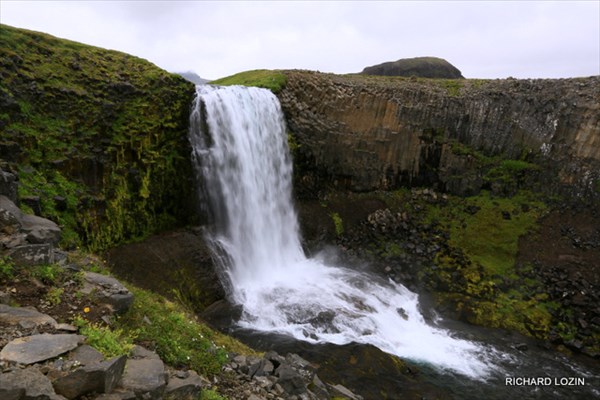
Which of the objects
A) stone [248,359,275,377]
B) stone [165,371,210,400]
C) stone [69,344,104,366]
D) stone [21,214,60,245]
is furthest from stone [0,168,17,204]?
stone [248,359,275,377]

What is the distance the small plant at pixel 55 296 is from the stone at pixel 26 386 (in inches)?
106

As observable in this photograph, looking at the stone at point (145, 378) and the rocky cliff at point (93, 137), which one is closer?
the stone at point (145, 378)

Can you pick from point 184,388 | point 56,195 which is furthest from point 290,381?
point 56,195

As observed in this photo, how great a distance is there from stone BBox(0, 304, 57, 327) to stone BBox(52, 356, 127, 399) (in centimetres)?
174

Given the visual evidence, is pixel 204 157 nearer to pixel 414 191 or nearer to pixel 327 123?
pixel 327 123

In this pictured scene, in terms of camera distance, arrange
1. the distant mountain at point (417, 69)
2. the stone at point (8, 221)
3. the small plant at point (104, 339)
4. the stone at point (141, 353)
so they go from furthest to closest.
→ the distant mountain at point (417, 69), the stone at point (8, 221), the stone at point (141, 353), the small plant at point (104, 339)

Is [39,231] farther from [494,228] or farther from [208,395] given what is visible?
[494,228]

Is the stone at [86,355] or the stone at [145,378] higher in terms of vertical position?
the stone at [86,355]

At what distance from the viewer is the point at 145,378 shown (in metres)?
6.07

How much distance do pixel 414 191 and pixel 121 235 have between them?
2321cm

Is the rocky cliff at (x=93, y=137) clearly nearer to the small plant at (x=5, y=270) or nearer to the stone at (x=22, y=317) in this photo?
the small plant at (x=5, y=270)

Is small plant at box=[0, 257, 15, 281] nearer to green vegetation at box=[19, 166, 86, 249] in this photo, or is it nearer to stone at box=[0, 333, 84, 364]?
stone at box=[0, 333, 84, 364]

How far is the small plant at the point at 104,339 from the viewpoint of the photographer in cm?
617

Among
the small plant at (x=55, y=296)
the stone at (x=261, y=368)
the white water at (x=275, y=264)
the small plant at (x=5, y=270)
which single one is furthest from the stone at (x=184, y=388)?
the white water at (x=275, y=264)
